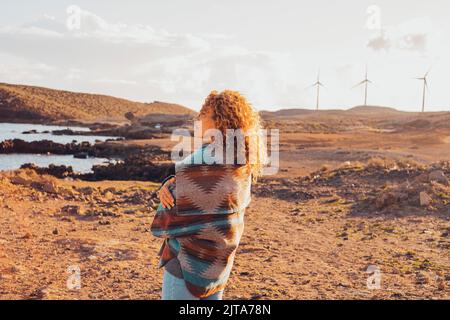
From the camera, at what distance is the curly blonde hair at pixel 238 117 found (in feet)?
10.6

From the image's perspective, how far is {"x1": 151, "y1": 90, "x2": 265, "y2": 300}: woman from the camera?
3.24 meters

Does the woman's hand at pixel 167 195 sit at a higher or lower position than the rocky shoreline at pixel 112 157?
higher

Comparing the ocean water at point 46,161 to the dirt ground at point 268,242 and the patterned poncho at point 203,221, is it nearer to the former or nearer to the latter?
the dirt ground at point 268,242

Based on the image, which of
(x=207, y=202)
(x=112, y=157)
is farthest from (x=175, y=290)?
(x=112, y=157)

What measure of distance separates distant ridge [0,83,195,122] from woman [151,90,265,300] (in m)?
99.9

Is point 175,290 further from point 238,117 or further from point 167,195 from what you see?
point 238,117

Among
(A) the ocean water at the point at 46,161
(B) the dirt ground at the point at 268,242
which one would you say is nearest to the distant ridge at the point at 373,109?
(A) the ocean water at the point at 46,161

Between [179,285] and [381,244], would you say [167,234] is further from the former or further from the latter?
[381,244]

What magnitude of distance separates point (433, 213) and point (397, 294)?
5.52 meters

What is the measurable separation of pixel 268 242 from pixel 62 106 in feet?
388

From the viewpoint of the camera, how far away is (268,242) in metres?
9.04

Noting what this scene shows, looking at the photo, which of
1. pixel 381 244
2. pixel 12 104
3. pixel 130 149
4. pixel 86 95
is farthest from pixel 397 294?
pixel 86 95

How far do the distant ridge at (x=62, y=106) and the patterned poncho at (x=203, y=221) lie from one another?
9992cm

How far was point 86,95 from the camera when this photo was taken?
145 m
